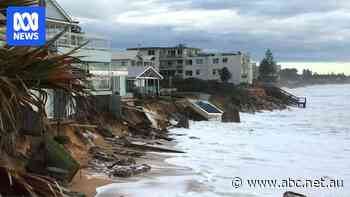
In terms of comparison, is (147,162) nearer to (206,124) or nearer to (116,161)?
(116,161)

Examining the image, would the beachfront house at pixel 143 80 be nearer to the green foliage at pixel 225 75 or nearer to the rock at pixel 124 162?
the rock at pixel 124 162

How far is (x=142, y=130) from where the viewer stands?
2692cm

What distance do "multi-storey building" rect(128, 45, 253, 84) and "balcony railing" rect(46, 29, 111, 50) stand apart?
64.0 m

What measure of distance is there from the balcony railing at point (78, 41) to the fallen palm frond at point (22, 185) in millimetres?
14252

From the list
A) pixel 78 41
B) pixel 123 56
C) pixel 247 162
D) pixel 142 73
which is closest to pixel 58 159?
pixel 247 162

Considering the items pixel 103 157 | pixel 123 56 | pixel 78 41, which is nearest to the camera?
pixel 103 157

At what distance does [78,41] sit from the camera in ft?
88.1

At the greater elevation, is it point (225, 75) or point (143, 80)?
point (225, 75)

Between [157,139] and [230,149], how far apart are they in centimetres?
419

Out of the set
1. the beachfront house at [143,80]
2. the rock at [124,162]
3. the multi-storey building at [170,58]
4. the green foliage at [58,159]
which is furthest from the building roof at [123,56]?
the green foliage at [58,159]

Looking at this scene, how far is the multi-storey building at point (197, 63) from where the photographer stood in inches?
3784

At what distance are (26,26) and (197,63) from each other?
302 feet

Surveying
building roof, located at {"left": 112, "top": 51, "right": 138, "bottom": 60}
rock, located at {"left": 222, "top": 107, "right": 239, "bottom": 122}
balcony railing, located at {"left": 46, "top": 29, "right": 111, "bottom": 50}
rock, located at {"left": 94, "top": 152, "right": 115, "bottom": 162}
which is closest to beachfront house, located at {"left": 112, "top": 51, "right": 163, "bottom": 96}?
rock, located at {"left": 222, "top": 107, "right": 239, "bottom": 122}

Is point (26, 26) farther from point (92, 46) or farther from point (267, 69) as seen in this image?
point (267, 69)
